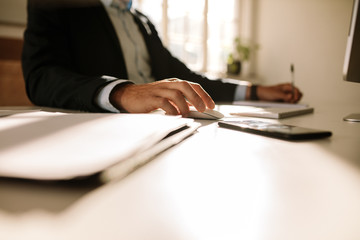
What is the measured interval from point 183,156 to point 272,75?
374 centimetres

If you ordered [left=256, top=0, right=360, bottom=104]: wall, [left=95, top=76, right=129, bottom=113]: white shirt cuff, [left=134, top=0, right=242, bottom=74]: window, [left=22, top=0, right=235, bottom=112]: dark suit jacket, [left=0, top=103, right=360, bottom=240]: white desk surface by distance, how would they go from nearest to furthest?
[left=0, top=103, right=360, bottom=240]: white desk surface
[left=95, top=76, right=129, bottom=113]: white shirt cuff
[left=22, top=0, right=235, bottom=112]: dark suit jacket
[left=256, top=0, right=360, bottom=104]: wall
[left=134, top=0, right=242, bottom=74]: window

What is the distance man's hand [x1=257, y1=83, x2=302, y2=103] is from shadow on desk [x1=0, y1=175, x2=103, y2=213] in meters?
1.19

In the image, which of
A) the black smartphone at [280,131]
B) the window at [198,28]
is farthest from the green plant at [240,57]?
the black smartphone at [280,131]

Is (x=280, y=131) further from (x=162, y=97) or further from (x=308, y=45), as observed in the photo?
(x=308, y=45)

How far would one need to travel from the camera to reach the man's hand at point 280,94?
50.6 inches

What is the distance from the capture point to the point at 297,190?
0.73 feet

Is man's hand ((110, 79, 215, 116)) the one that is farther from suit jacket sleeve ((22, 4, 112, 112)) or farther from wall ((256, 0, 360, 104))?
wall ((256, 0, 360, 104))

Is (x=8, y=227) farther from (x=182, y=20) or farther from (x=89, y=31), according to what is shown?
(x=182, y=20)

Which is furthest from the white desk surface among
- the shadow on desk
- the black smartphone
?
the black smartphone

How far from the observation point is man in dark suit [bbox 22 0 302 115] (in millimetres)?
648

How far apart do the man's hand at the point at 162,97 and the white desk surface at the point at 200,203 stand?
0.94 feet

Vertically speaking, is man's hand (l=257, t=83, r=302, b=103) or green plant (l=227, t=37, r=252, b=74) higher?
green plant (l=227, t=37, r=252, b=74)

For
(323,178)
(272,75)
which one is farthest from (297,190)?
(272,75)

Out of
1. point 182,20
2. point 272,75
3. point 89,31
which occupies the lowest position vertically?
point 272,75
